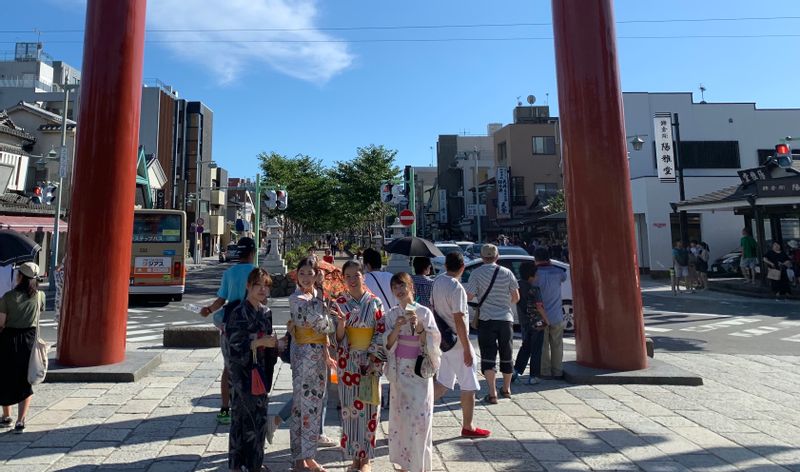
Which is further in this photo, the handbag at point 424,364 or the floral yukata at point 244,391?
the handbag at point 424,364

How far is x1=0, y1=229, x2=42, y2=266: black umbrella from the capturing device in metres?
5.45

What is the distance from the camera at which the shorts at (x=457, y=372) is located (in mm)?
4461

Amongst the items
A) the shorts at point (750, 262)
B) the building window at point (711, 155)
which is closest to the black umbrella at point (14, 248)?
the shorts at point (750, 262)

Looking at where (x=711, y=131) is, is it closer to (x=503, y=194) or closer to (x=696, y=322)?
(x=503, y=194)

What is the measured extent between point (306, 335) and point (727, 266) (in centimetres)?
2543

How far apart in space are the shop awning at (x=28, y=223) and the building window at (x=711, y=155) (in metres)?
37.6

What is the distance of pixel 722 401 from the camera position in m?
5.71

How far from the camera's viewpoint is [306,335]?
378 cm

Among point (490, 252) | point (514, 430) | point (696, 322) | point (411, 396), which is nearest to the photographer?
point (411, 396)

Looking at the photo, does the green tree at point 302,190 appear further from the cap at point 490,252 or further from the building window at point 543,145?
the cap at point 490,252

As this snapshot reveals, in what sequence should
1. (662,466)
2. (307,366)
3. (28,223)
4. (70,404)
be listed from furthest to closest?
(28,223)
(70,404)
(662,466)
(307,366)

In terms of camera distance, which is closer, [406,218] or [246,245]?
[246,245]

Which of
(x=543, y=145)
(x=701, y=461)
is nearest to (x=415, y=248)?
(x=701, y=461)

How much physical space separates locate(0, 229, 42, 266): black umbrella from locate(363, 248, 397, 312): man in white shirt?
409 cm
